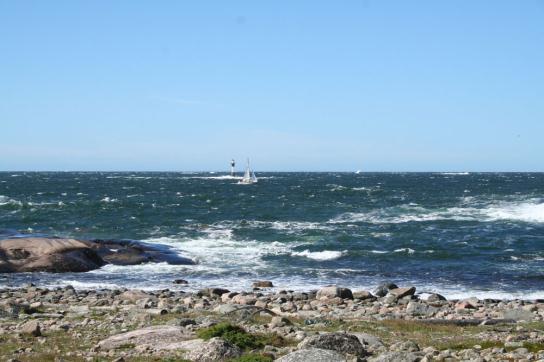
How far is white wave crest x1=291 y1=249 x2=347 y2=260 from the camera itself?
36062mm

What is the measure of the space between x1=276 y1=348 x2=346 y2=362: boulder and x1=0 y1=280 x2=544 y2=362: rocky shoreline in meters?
0.02

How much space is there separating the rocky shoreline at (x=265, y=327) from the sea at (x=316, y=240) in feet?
12.0

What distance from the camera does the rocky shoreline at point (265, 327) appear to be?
1262 cm

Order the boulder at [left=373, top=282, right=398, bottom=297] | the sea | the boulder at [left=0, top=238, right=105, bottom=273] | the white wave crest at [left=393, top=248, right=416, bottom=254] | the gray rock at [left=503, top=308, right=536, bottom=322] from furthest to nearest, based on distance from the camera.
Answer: the white wave crest at [left=393, top=248, right=416, bottom=254] < the boulder at [left=0, top=238, right=105, bottom=273] < the sea < the boulder at [left=373, top=282, right=398, bottom=297] < the gray rock at [left=503, top=308, right=536, bottom=322]

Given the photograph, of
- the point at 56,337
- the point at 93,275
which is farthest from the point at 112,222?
the point at 56,337

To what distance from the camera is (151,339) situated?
540 inches

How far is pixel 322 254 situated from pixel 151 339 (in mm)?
23909

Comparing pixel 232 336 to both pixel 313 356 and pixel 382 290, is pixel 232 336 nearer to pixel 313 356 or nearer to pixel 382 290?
pixel 313 356

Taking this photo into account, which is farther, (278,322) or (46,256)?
(46,256)

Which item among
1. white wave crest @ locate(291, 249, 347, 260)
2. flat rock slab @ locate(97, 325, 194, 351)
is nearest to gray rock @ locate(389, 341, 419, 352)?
flat rock slab @ locate(97, 325, 194, 351)

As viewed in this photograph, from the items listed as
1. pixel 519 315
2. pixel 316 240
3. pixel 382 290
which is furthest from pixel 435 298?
pixel 316 240

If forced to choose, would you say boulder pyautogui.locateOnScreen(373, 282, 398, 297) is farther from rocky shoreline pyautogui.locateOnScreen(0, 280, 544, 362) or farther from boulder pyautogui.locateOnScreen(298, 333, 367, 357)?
boulder pyautogui.locateOnScreen(298, 333, 367, 357)

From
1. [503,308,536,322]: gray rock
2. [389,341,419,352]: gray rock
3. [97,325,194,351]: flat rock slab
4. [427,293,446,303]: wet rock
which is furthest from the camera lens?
[427,293,446,303]: wet rock

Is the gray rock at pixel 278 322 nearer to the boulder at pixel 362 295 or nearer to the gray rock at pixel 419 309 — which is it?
the gray rock at pixel 419 309
